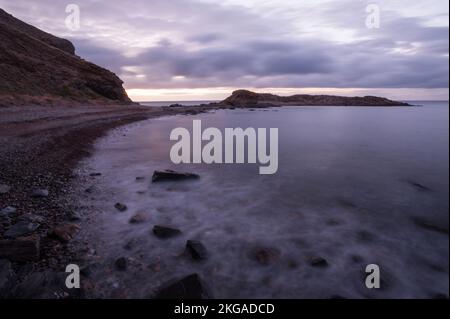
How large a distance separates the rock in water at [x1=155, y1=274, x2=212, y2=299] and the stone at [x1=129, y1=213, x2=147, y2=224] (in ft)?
9.31

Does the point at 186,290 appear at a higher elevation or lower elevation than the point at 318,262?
higher

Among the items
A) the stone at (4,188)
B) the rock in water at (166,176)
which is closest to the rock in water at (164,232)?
the stone at (4,188)

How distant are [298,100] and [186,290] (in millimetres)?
151684

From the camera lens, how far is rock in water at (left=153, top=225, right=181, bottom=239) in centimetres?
608

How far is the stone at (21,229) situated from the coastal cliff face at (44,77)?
27.4 metres

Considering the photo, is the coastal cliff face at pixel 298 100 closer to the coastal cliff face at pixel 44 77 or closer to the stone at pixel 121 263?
the coastal cliff face at pixel 44 77

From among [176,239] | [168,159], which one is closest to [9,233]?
[176,239]

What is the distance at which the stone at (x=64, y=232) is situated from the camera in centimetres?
553

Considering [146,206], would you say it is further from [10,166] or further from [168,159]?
[168,159]

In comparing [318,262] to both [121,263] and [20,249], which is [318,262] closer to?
[121,263]

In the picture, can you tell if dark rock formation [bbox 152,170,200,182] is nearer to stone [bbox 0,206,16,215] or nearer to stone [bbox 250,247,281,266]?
stone [bbox 0,206,16,215]

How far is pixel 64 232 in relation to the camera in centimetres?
565

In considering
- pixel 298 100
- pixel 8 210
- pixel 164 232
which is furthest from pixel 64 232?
pixel 298 100

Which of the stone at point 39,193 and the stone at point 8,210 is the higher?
the stone at point 39,193
